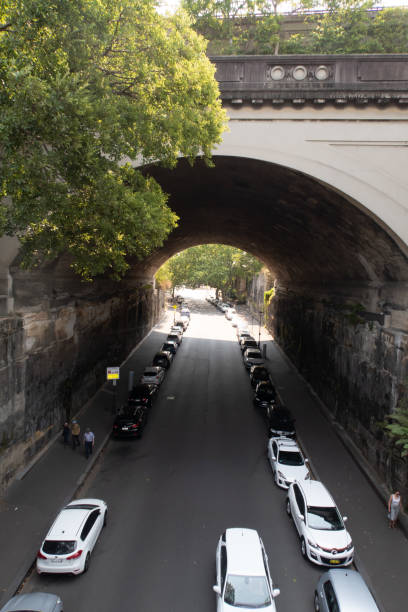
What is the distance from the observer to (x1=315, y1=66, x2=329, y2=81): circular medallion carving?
603 inches

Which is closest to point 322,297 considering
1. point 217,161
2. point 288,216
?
point 288,216

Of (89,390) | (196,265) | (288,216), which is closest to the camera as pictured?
(288,216)

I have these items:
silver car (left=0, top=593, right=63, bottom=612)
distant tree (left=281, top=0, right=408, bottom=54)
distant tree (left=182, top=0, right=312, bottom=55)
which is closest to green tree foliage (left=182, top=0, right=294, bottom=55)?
distant tree (left=182, top=0, right=312, bottom=55)

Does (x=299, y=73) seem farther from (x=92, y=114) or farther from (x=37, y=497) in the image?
(x=37, y=497)

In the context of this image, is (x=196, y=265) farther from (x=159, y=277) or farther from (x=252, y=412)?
(x=252, y=412)

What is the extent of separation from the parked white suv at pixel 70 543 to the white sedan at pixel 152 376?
48.5 feet

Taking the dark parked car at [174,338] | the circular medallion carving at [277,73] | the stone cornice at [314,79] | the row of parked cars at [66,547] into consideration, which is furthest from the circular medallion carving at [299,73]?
the dark parked car at [174,338]

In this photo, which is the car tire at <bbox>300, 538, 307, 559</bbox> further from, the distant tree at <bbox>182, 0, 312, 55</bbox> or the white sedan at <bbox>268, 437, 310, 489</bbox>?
the distant tree at <bbox>182, 0, 312, 55</bbox>

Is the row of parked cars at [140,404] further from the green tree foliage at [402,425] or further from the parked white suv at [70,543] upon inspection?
the green tree foliage at [402,425]

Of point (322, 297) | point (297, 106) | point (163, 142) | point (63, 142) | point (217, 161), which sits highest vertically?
point (297, 106)

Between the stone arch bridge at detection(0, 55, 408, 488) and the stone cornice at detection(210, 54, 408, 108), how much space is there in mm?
39

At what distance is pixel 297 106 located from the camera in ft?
50.2

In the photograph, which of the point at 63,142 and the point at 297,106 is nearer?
the point at 63,142

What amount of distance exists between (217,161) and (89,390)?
1530cm
